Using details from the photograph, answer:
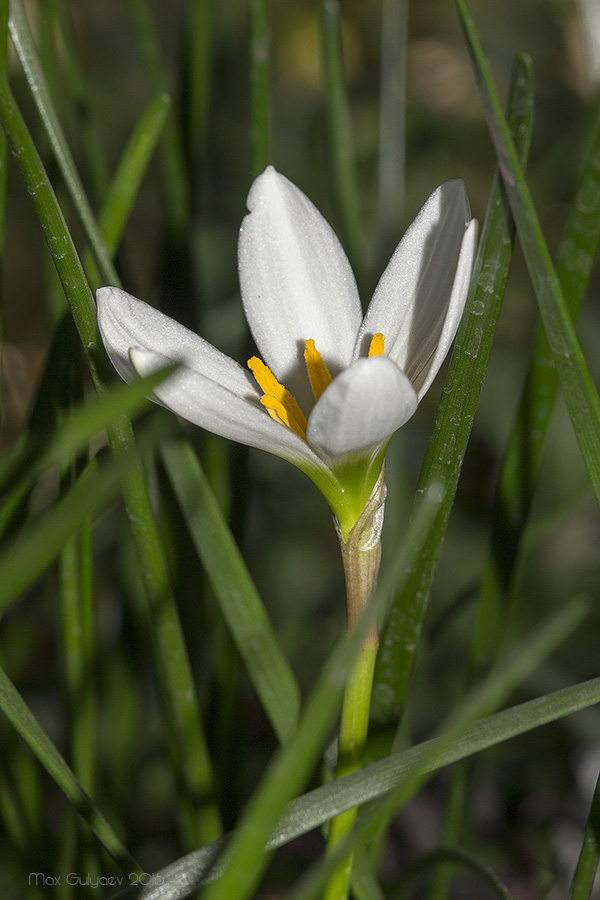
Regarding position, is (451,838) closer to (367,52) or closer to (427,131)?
(427,131)

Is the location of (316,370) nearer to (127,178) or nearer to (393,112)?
(127,178)

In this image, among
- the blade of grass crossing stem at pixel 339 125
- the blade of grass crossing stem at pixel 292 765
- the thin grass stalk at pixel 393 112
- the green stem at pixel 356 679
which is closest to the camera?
the blade of grass crossing stem at pixel 292 765

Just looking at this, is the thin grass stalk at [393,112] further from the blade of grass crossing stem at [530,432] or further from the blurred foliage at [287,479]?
the blade of grass crossing stem at [530,432]

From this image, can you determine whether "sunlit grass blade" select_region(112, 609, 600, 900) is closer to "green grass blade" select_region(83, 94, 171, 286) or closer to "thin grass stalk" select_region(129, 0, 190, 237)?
"green grass blade" select_region(83, 94, 171, 286)

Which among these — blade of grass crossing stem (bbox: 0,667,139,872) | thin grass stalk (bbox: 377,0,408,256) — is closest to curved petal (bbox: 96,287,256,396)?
blade of grass crossing stem (bbox: 0,667,139,872)

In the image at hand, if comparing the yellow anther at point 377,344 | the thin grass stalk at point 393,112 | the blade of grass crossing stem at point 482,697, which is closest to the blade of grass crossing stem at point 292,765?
the blade of grass crossing stem at point 482,697

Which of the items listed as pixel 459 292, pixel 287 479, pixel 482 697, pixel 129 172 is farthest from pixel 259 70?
pixel 287 479
